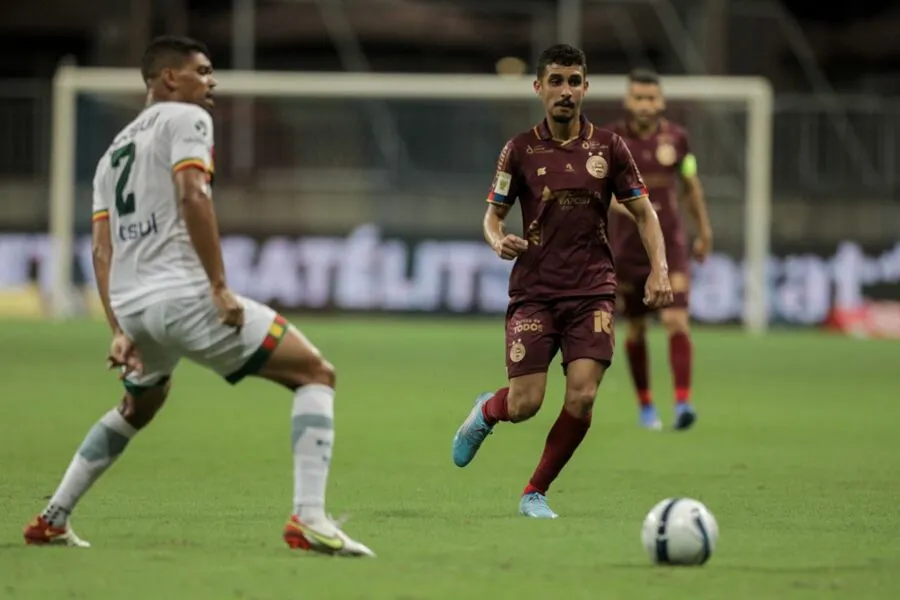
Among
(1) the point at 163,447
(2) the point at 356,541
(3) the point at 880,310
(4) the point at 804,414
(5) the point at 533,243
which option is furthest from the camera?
(3) the point at 880,310

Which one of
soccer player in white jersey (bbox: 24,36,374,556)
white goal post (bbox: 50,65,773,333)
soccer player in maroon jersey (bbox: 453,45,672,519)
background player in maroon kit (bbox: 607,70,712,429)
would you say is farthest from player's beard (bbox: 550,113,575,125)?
white goal post (bbox: 50,65,773,333)

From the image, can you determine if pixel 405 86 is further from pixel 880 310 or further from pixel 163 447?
pixel 163 447

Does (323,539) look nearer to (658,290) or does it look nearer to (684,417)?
(658,290)

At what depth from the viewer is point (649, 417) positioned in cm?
1326

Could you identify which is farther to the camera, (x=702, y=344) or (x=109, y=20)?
(x=109, y=20)

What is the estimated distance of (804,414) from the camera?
1438 cm

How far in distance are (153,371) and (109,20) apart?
27.6 meters

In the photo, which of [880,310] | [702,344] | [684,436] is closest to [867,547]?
[684,436]

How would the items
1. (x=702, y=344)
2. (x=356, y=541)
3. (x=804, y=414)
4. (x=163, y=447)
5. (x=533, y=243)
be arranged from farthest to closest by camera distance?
(x=702, y=344) → (x=804, y=414) → (x=163, y=447) → (x=533, y=243) → (x=356, y=541)

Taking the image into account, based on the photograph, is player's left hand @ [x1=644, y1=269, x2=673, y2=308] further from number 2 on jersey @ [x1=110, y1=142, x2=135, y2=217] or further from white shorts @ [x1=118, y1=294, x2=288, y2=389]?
number 2 on jersey @ [x1=110, y1=142, x2=135, y2=217]

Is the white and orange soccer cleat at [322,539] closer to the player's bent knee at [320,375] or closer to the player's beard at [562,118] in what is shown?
the player's bent knee at [320,375]

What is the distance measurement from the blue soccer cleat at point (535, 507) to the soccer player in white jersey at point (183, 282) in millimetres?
1476

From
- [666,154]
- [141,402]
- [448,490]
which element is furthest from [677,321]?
[141,402]

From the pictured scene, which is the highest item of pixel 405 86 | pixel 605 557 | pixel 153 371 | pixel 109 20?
pixel 109 20
